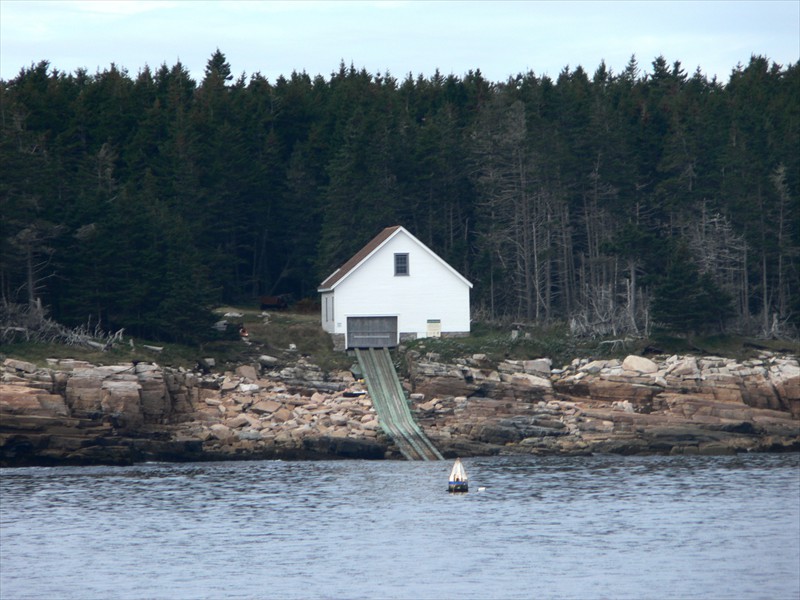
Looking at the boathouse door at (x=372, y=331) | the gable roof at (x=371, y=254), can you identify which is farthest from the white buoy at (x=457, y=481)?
the gable roof at (x=371, y=254)

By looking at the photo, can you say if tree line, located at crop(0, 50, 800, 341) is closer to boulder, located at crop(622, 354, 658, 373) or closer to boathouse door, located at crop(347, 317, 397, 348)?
boulder, located at crop(622, 354, 658, 373)

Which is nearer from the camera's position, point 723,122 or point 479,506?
point 479,506

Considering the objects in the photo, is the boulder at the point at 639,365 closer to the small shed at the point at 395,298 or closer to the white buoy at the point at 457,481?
the small shed at the point at 395,298

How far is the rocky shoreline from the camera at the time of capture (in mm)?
53125

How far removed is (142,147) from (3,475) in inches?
1456

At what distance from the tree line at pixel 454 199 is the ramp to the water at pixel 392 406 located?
812 centimetres

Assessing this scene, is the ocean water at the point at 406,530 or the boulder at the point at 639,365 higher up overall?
the boulder at the point at 639,365

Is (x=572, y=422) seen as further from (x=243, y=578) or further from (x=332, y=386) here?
(x=243, y=578)

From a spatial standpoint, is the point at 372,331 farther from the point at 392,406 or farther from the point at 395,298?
the point at 392,406

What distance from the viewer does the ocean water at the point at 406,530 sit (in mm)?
34062

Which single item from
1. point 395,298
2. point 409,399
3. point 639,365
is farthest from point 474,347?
point 639,365

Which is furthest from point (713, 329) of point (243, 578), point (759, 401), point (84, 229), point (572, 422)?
point (243, 578)

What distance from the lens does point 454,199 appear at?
271ft

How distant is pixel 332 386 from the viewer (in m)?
60.6
